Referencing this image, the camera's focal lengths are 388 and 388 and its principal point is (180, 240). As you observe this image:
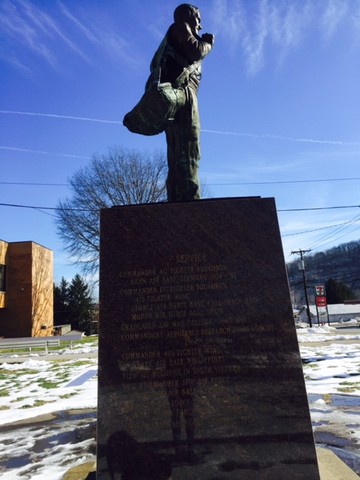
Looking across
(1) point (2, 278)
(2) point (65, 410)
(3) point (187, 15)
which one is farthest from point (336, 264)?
(3) point (187, 15)

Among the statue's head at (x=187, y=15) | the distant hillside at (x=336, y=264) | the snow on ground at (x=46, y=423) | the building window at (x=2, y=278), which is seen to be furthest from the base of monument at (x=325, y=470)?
the distant hillside at (x=336, y=264)

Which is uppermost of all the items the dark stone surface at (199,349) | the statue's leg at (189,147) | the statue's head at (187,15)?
the statue's head at (187,15)

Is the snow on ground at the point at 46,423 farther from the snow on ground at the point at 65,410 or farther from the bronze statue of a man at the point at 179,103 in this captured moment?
the bronze statue of a man at the point at 179,103

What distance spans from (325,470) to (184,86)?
3990mm

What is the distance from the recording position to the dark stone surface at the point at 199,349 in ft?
9.68

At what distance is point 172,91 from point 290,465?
3535mm

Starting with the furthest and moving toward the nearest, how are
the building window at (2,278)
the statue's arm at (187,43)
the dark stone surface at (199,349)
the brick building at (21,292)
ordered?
the building window at (2,278), the brick building at (21,292), the statue's arm at (187,43), the dark stone surface at (199,349)

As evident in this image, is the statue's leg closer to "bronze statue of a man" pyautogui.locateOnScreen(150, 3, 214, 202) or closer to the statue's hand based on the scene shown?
"bronze statue of a man" pyautogui.locateOnScreen(150, 3, 214, 202)

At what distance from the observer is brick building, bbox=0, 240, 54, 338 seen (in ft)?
97.1

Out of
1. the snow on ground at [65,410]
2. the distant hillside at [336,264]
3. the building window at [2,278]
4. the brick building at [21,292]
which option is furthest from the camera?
the distant hillside at [336,264]

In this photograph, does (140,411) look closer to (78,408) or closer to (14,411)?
(78,408)

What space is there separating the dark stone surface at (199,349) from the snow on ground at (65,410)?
3.58ft

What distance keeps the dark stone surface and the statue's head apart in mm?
2400

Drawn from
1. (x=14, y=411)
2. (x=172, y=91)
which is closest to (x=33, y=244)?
(x=14, y=411)
